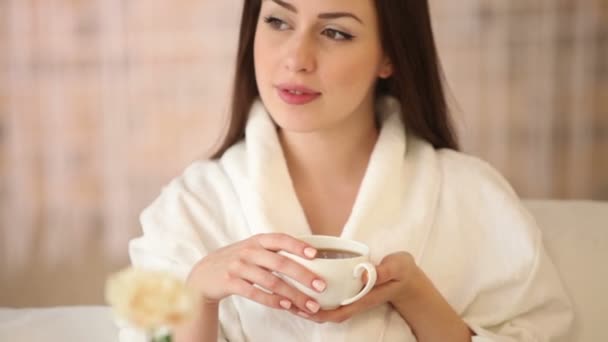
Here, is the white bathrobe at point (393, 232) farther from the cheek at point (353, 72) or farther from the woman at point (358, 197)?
the cheek at point (353, 72)

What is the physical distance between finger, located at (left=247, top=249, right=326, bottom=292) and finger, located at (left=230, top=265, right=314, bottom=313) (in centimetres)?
1

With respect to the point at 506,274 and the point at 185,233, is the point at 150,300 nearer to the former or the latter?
the point at 185,233

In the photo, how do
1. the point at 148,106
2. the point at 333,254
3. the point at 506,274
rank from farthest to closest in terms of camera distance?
the point at 148,106 < the point at 506,274 < the point at 333,254

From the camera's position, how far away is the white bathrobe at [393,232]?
135 centimetres

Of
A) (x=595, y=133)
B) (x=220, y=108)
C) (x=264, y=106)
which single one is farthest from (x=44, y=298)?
(x=595, y=133)

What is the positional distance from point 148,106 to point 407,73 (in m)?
0.98

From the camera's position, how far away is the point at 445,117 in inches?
62.1

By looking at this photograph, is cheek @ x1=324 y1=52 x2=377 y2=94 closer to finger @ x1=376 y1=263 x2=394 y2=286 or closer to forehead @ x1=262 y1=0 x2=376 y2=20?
forehead @ x1=262 y1=0 x2=376 y2=20

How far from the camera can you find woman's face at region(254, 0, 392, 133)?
1.34 metres

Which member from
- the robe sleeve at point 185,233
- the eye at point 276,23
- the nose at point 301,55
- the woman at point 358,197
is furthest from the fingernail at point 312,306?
the eye at point 276,23

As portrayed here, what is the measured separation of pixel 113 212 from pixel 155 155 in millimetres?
205

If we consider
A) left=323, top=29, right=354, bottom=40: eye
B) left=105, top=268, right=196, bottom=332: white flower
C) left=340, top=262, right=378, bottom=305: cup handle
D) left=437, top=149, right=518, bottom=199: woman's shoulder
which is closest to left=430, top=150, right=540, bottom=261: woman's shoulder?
left=437, top=149, right=518, bottom=199: woman's shoulder

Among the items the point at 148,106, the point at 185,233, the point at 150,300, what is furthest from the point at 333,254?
the point at 148,106

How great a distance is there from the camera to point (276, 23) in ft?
4.62
